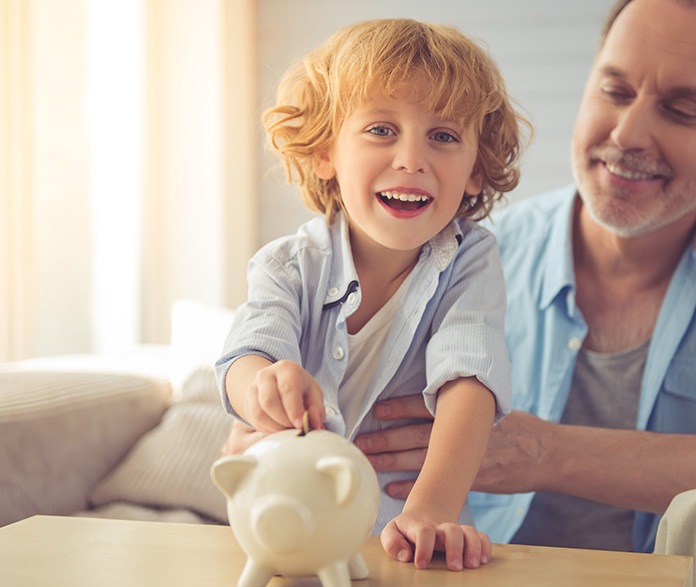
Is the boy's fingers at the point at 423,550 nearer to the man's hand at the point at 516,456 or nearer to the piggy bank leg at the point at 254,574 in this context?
the piggy bank leg at the point at 254,574

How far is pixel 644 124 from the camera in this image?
166 centimetres

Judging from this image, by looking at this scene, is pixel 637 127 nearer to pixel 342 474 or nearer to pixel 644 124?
pixel 644 124

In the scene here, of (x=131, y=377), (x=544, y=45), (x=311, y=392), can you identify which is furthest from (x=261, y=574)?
(x=544, y=45)

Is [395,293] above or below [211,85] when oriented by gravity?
below

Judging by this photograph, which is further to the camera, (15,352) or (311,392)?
(15,352)

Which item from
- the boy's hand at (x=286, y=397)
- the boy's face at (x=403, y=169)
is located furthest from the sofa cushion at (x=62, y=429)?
the boy's hand at (x=286, y=397)

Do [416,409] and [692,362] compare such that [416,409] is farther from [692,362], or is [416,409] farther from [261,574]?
[692,362]

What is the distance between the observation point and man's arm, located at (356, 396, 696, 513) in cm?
141

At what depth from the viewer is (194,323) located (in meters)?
2.18

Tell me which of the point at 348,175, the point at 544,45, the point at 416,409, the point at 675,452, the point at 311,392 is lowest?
the point at 675,452

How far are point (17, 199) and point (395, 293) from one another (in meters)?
1.97

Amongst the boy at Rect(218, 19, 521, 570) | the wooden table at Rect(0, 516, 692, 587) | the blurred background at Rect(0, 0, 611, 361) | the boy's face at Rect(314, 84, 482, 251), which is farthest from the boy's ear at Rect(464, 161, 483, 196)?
the blurred background at Rect(0, 0, 611, 361)

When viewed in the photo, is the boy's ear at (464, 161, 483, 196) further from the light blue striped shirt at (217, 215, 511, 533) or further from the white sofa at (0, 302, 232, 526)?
the white sofa at (0, 302, 232, 526)

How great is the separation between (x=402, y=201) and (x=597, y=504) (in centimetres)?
88
